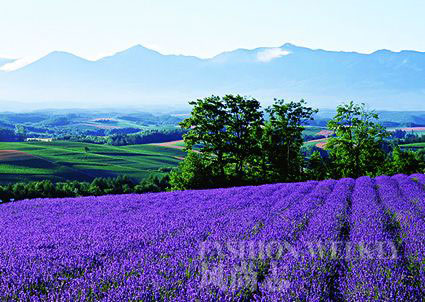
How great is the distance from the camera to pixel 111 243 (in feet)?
18.3

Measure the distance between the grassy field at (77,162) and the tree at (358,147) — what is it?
4441 centimetres

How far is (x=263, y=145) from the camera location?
30.4 meters

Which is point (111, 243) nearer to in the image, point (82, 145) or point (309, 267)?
point (309, 267)

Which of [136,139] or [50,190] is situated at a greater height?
[50,190]

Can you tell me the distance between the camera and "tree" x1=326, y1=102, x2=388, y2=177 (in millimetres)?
34719

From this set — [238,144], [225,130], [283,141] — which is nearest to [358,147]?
[283,141]

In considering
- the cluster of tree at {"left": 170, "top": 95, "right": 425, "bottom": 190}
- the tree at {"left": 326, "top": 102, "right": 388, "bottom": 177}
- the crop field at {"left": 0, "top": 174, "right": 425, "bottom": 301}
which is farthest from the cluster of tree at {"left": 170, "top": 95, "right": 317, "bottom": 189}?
the crop field at {"left": 0, "top": 174, "right": 425, "bottom": 301}

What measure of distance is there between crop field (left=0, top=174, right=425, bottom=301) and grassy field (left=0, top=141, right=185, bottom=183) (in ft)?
193

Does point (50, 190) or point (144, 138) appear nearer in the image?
point (50, 190)

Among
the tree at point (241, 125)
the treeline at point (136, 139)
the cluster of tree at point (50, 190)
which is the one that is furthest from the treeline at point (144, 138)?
the tree at point (241, 125)

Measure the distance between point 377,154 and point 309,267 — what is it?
34144mm

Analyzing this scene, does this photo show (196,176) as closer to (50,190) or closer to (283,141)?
(283,141)

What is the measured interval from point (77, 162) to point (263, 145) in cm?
6049

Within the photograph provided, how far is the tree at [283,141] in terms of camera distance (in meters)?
30.1
